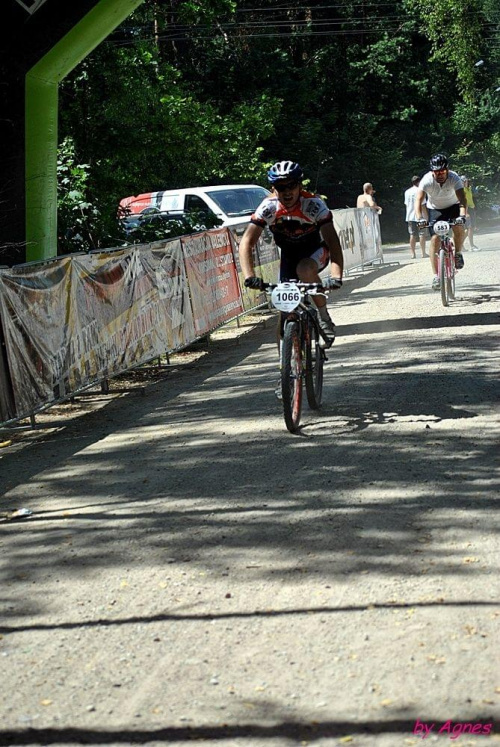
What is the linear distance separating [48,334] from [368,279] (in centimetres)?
1427

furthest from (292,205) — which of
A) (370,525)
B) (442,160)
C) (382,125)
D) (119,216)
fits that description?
(382,125)

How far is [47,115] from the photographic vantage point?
12.6 metres

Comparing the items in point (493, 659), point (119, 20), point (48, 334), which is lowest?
point (493, 659)

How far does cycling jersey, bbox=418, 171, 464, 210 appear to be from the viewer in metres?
15.3

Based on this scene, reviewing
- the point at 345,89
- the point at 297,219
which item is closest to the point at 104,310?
the point at 297,219

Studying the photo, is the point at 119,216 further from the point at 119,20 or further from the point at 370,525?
the point at 370,525

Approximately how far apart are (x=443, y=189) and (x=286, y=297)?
7546 mm

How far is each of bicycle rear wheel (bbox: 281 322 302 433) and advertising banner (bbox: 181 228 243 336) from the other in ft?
18.1

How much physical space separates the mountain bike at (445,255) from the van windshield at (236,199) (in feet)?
29.3

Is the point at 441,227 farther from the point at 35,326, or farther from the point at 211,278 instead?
the point at 35,326

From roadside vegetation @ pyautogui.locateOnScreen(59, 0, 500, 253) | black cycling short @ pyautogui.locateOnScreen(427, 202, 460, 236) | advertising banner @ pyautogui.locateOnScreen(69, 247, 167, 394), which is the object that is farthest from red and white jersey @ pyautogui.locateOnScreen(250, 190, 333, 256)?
roadside vegetation @ pyautogui.locateOnScreen(59, 0, 500, 253)

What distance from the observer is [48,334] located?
9.77 m

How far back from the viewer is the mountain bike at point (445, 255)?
15.4 metres

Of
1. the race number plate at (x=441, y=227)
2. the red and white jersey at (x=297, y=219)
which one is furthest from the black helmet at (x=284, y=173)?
the race number plate at (x=441, y=227)
